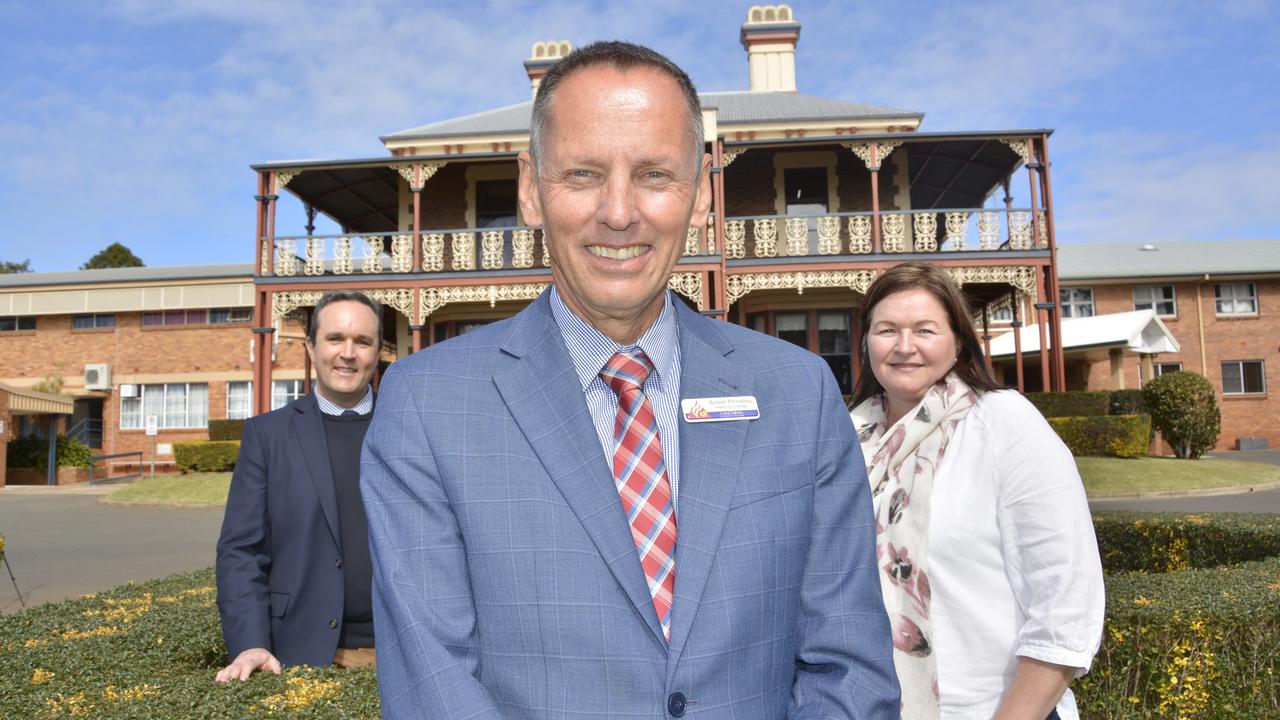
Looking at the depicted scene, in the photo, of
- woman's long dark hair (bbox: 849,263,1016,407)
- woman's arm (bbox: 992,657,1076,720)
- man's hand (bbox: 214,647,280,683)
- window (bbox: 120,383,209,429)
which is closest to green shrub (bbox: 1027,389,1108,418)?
woman's long dark hair (bbox: 849,263,1016,407)

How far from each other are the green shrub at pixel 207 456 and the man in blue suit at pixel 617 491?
19941 millimetres

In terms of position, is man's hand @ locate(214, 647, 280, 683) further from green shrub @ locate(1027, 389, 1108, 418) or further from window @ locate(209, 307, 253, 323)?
window @ locate(209, 307, 253, 323)

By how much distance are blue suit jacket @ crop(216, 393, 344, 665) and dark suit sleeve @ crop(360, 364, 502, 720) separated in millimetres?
1907

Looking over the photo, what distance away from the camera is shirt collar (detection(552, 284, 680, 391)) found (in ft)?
4.90

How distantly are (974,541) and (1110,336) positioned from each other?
2374cm

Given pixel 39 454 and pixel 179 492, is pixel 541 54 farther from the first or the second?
pixel 39 454

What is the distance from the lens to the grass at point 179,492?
16.8 m

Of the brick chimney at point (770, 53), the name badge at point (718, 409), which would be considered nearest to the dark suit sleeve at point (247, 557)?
the name badge at point (718, 409)

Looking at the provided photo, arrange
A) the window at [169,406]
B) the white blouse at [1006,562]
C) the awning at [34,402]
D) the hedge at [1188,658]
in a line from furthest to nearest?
the window at [169,406] → the awning at [34,402] → the hedge at [1188,658] → the white blouse at [1006,562]

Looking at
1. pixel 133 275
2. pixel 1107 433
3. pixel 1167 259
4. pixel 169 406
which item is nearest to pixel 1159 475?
pixel 1107 433

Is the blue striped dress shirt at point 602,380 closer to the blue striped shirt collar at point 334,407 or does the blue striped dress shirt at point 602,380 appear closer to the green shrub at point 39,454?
the blue striped shirt collar at point 334,407

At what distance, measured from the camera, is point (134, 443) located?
27844mm

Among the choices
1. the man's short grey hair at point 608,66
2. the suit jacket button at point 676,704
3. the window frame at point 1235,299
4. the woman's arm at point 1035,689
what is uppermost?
the window frame at point 1235,299

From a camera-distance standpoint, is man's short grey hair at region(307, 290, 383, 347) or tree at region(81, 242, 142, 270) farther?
tree at region(81, 242, 142, 270)
